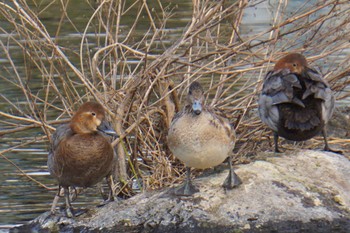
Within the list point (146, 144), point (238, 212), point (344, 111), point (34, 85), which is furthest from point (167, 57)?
point (34, 85)

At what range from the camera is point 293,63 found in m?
8.01

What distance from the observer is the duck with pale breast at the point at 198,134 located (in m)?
6.61

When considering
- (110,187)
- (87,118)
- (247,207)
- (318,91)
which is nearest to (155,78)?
(87,118)

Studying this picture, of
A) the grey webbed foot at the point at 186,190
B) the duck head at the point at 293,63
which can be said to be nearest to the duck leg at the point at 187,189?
the grey webbed foot at the point at 186,190

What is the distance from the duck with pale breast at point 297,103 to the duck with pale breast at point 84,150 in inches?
58.7

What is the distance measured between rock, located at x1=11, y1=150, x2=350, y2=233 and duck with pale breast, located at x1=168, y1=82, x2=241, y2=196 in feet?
1.31

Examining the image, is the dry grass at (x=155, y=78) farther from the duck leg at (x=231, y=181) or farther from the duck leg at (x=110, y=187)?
the duck leg at (x=231, y=181)

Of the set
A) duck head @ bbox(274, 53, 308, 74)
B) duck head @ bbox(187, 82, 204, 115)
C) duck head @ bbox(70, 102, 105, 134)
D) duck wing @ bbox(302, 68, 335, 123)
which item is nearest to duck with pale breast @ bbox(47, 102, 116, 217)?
duck head @ bbox(70, 102, 105, 134)

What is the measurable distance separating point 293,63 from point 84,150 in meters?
2.20

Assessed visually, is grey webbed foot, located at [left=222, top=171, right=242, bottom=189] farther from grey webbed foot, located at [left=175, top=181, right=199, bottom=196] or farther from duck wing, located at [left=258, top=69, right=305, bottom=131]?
duck wing, located at [left=258, top=69, right=305, bottom=131]

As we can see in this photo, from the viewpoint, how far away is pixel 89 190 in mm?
8930

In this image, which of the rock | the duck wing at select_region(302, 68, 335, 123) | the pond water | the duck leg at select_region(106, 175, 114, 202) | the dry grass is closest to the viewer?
the rock

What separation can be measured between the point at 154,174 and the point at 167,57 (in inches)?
44.0

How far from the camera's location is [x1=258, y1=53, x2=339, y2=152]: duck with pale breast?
7.39m
